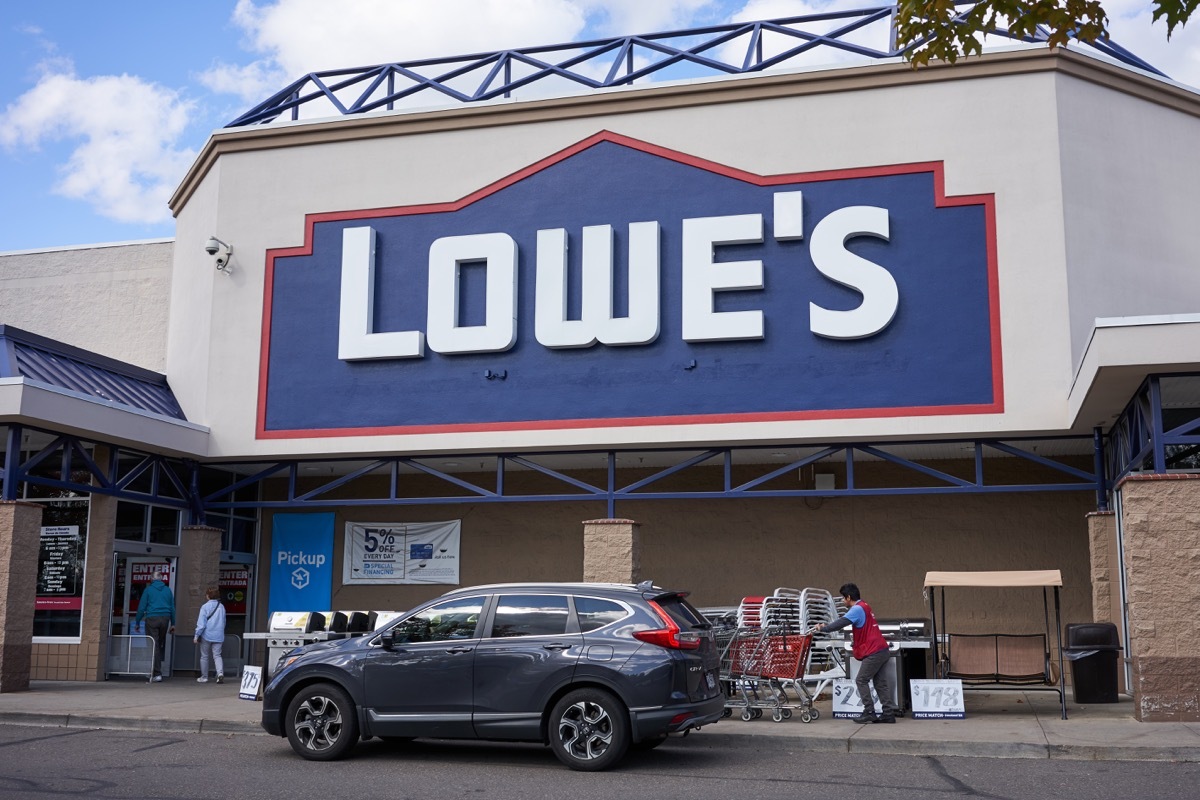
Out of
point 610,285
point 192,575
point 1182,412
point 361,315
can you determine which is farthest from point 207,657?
point 1182,412

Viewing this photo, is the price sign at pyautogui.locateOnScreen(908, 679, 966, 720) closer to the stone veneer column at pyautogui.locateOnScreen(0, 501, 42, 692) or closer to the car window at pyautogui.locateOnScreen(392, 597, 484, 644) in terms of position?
the car window at pyautogui.locateOnScreen(392, 597, 484, 644)

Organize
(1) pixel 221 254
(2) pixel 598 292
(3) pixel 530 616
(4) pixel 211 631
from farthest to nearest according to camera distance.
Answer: (1) pixel 221 254 < (4) pixel 211 631 < (2) pixel 598 292 < (3) pixel 530 616

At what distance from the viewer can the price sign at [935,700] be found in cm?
1455

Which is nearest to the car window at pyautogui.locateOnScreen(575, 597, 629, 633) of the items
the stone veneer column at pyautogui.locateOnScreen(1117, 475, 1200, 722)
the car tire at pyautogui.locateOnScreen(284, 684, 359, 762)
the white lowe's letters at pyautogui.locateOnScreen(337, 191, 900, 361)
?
the car tire at pyautogui.locateOnScreen(284, 684, 359, 762)

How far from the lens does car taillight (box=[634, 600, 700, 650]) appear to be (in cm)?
1127

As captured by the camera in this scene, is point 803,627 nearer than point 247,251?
Yes

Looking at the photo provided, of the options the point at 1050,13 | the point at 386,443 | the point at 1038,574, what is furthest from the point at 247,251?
the point at 1050,13

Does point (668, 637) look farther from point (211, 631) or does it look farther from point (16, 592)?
point (211, 631)

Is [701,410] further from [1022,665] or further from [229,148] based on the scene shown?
[229,148]

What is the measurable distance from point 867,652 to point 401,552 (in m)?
12.2

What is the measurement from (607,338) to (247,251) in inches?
282

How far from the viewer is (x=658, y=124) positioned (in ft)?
67.7

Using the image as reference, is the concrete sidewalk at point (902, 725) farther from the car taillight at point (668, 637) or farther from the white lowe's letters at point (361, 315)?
the white lowe's letters at point (361, 315)

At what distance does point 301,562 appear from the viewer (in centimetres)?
2444
